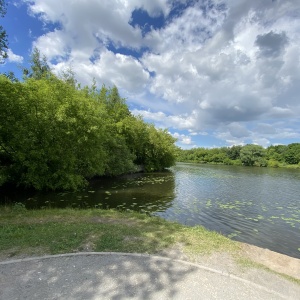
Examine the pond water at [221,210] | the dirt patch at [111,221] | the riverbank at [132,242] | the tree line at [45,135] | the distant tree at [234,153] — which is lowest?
the pond water at [221,210]

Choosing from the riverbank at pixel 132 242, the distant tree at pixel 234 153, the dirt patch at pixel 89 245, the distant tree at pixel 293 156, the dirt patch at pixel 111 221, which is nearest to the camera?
the riverbank at pixel 132 242

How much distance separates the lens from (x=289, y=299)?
399cm

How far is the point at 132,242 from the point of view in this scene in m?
6.08

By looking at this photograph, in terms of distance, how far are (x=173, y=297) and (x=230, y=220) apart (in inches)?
393

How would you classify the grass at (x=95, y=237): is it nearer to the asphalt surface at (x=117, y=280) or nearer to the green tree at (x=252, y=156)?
the asphalt surface at (x=117, y=280)

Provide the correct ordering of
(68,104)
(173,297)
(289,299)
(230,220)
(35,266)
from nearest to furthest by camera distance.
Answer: (173,297) → (289,299) → (35,266) → (230,220) → (68,104)

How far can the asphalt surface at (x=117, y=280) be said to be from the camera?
12.3 feet

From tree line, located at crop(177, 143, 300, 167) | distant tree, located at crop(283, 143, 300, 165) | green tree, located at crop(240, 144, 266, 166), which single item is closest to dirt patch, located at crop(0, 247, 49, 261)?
tree line, located at crop(177, 143, 300, 167)

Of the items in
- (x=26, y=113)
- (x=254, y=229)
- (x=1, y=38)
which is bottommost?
(x=254, y=229)

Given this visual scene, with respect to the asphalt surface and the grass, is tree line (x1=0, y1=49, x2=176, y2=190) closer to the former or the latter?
the grass

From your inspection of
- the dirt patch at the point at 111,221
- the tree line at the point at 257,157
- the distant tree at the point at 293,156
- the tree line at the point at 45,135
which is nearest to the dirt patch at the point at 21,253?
the dirt patch at the point at 111,221

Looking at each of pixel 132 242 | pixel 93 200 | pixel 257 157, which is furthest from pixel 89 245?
pixel 257 157

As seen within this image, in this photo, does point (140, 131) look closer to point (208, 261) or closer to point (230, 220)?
point (230, 220)

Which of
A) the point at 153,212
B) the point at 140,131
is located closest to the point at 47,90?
the point at 153,212
